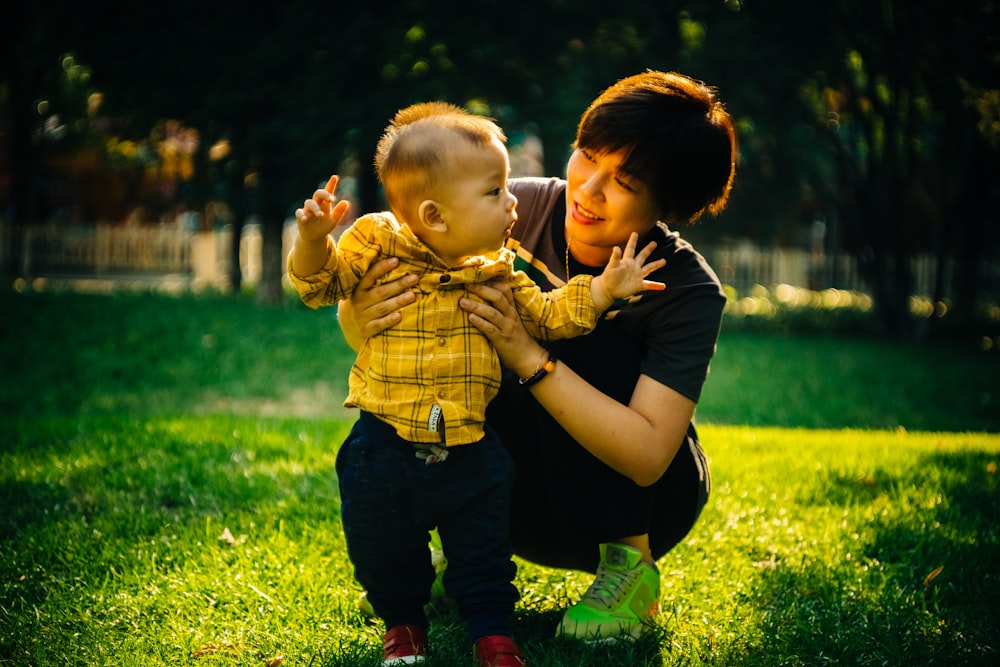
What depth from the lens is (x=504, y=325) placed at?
215 cm

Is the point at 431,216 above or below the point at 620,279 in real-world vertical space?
above

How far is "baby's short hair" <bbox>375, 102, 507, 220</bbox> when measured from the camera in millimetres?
2047

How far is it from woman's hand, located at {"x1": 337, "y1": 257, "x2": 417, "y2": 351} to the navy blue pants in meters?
0.23

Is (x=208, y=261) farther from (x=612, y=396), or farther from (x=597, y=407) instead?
(x=597, y=407)

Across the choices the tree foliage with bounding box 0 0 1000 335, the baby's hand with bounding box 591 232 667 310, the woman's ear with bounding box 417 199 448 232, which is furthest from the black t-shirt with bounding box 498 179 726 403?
the tree foliage with bounding box 0 0 1000 335

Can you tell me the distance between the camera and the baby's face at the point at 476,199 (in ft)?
6.75

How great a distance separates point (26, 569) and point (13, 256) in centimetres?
1529

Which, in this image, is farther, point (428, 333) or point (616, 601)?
point (616, 601)

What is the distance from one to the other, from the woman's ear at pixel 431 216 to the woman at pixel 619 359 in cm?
14

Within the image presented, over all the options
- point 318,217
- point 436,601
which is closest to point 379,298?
point 318,217

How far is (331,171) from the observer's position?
40.6 feet

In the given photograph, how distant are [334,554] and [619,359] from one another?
49.5 inches

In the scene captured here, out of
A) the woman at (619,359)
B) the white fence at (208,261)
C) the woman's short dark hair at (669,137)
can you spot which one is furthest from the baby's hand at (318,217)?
the white fence at (208,261)

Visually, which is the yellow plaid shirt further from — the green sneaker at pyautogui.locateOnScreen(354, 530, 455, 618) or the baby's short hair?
the green sneaker at pyautogui.locateOnScreen(354, 530, 455, 618)
